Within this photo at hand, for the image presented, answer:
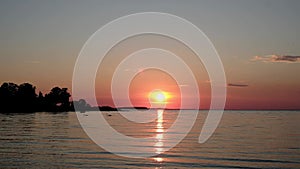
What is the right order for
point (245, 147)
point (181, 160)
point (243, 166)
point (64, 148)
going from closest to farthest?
point (243, 166)
point (181, 160)
point (64, 148)
point (245, 147)


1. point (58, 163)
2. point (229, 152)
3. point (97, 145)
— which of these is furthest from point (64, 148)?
point (229, 152)

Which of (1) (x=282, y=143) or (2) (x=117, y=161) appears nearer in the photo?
(2) (x=117, y=161)

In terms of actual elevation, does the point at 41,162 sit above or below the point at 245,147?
below

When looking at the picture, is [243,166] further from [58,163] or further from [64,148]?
[64,148]

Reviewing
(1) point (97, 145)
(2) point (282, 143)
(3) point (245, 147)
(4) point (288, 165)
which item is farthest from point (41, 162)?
(2) point (282, 143)

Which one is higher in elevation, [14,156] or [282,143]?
[282,143]

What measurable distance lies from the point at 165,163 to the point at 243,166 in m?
7.48

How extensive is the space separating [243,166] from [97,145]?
2263cm

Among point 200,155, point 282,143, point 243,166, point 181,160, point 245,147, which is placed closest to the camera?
point 243,166

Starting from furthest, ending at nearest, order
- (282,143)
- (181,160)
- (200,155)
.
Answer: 1. (282,143)
2. (200,155)
3. (181,160)

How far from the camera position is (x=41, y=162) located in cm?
3769

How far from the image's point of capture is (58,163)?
3716 centimetres

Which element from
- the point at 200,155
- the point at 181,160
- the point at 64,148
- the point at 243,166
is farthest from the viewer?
the point at 64,148

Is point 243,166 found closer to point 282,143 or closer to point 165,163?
point 165,163
